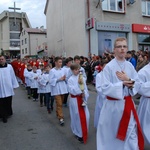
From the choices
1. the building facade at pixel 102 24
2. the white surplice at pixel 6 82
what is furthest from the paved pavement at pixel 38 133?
the building facade at pixel 102 24

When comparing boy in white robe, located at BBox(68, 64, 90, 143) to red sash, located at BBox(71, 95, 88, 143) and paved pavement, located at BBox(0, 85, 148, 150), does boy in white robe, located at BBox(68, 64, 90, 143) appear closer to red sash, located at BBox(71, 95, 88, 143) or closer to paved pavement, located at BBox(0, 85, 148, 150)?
red sash, located at BBox(71, 95, 88, 143)

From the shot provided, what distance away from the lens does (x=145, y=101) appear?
4305 mm

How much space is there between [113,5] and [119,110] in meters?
15.5

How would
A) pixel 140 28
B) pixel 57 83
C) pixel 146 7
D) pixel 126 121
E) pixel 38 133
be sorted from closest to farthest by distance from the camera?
pixel 126 121 < pixel 38 133 < pixel 57 83 < pixel 140 28 < pixel 146 7

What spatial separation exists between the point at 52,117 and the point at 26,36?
145ft

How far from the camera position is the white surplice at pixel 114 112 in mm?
3482

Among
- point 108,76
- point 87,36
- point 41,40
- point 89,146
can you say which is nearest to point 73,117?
point 89,146

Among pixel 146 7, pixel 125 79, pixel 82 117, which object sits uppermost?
pixel 146 7

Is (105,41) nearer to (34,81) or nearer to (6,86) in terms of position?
(34,81)

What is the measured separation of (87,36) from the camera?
16766 millimetres

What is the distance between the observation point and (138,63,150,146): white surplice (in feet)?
13.4

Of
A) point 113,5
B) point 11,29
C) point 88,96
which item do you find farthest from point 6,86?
point 11,29

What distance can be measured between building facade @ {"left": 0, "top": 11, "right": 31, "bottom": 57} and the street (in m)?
58.0

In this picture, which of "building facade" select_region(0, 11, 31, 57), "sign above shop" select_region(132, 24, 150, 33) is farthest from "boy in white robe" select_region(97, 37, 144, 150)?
"building facade" select_region(0, 11, 31, 57)
